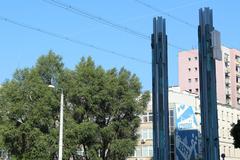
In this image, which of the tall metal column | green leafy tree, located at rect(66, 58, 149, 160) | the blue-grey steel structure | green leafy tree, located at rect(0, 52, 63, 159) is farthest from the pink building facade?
the blue-grey steel structure

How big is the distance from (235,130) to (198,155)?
129ft

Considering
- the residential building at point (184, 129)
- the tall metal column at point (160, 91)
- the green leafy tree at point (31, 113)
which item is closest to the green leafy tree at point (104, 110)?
the green leafy tree at point (31, 113)

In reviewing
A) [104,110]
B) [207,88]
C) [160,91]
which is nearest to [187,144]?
[104,110]

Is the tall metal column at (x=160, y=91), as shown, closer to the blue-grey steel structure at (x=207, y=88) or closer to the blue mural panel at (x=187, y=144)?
the blue-grey steel structure at (x=207, y=88)

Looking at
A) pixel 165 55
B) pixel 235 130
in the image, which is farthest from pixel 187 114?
pixel 165 55

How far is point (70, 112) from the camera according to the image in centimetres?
4878

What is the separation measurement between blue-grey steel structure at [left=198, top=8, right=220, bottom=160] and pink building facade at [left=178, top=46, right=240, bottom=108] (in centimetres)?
9240

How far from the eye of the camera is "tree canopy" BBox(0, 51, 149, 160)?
155 feet

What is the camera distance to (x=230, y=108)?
96.7 metres

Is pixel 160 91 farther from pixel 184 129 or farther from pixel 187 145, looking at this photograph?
pixel 184 129

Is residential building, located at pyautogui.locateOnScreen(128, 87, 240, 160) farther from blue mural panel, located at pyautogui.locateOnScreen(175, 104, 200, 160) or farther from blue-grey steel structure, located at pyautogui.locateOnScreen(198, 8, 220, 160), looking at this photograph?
blue-grey steel structure, located at pyautogui.locateOnScreen(198, 8, 220, 160)

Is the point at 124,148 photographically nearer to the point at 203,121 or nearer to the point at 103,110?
the point at 103,110

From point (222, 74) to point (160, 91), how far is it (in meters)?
93.8

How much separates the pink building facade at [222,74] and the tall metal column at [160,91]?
299 ft
